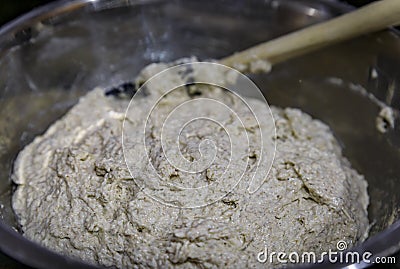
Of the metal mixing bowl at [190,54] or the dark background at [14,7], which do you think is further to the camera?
the dark background at [14,7]

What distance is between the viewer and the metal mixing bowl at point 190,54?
4.52ft

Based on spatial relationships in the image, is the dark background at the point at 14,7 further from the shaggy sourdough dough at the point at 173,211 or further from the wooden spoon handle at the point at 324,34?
the wooden spoon handle at the point at 324,34

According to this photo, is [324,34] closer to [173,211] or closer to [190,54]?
[190,54]

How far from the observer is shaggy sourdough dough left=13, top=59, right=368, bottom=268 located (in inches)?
43.8

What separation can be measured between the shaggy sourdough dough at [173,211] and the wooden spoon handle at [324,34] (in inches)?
10.6

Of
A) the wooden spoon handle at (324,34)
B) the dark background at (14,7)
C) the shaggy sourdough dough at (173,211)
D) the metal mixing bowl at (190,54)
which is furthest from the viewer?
the dark background at (14,7)

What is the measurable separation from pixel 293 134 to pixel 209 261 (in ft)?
Answer: 1.78

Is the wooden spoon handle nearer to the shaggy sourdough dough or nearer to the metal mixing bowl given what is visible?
the metal mixing bowl

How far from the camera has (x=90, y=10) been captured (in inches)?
58.9

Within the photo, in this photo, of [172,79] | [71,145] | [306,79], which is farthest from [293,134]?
[71,145]

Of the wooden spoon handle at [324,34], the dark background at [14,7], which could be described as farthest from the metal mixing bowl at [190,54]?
the dark background at [14,7]

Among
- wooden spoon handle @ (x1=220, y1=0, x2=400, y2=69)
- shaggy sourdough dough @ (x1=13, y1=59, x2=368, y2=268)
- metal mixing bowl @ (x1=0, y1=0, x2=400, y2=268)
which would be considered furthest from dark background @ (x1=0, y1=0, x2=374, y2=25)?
wooden spoon handle @ (x1=220, y1=0, x2=400, y2=69)

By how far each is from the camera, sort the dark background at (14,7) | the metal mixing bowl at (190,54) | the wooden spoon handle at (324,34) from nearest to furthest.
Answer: the wooden spoon handle at (324,34) → the metal mixing bowl at (190,54) → the dark background at (14,7)

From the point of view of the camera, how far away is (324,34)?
1.38 m
